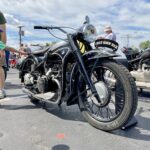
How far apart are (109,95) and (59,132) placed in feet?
2.56

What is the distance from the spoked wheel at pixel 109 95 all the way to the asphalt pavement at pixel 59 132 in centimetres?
16

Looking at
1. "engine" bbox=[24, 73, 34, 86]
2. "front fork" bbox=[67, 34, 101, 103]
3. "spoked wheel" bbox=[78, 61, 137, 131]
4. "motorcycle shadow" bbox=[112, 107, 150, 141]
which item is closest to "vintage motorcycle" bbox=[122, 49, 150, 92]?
"motorcycle shadow" bbox=[112, 107, 150, 141]

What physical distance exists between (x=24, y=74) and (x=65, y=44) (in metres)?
1.65

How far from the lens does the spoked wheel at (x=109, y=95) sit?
308 centimetres

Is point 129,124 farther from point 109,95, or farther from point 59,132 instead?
point 59,132

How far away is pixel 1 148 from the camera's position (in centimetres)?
286

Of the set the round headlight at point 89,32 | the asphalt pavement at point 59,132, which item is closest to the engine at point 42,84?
the asphalt pavement at point 59,132

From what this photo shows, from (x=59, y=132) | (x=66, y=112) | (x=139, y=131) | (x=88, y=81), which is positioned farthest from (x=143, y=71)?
(x=59, y=132)

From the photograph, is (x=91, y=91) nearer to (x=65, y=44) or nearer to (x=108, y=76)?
(x=108, y=76)

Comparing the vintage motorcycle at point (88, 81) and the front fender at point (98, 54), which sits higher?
the front fender at point (98, 54)

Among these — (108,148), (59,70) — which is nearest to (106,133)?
(108,148)

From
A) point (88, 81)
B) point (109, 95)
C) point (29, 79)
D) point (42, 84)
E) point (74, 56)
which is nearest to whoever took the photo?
point (109, 95)

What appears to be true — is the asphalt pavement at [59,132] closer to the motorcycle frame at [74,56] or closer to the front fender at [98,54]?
the motorcycle frame at [74,56]

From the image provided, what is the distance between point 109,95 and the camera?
132 inches
